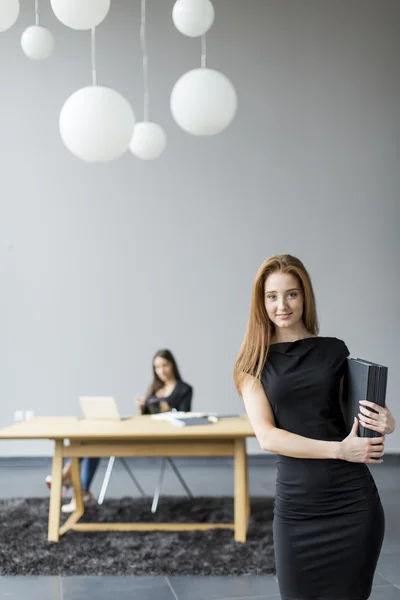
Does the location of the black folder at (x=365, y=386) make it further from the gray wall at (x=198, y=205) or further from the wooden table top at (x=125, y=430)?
the gray wall at (x=198, y=205)

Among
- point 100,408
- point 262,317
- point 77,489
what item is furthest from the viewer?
point 77,489

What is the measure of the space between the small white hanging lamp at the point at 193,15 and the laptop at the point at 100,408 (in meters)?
2.55

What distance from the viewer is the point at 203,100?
9.66 ft

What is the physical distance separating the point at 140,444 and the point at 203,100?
250 centimetres

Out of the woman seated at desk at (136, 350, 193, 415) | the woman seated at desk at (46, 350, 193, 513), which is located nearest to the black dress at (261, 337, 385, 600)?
the woman seated at desk at (46, 350, 193, 513)

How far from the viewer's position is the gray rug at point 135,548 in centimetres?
402

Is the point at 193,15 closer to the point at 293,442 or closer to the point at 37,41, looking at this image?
the point at 37,41

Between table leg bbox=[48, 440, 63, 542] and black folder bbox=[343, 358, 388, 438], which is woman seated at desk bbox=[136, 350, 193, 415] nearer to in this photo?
table leg bbox=[48, 440, 63, 542]

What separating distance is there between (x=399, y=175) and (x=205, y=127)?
4.98 m

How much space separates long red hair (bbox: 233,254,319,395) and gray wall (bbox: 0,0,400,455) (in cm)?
524

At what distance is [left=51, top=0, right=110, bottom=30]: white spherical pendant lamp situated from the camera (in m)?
2.67

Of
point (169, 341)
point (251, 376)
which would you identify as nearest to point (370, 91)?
point (169, 341)

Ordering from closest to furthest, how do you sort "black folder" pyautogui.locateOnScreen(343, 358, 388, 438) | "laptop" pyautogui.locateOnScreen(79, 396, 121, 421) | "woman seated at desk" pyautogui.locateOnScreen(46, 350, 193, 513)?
"black folder" pyautogui.locateOnScreen(343, 358, 388, 438) → "laptop" pyautogui.locateOnScreen(79, 396, 121, 421) → "woman seated at desk" pyautogui.locateOnScreen(46, 350, 193, 513)

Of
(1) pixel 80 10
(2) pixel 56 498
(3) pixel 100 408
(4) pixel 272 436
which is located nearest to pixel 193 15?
(1) pixel 80 10
